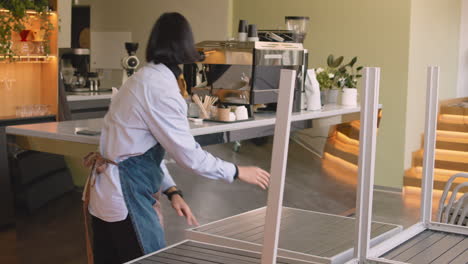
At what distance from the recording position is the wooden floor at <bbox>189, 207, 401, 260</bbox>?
214cm

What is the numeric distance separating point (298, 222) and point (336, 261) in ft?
1.81

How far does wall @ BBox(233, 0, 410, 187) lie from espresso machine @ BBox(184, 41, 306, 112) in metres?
3.06

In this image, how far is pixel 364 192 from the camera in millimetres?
1880

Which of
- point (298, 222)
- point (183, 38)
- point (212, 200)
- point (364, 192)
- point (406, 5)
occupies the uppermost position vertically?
point (406, 5)

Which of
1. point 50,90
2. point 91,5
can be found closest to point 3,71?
point 50,90

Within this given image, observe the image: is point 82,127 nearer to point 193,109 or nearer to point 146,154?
point 193,109

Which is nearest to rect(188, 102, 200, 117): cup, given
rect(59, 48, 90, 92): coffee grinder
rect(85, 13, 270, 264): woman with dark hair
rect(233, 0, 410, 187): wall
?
rect(85, 13, 270, 264): woman with dark hair

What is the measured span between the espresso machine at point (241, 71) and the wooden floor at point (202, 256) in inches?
93.5

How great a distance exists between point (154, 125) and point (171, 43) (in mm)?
327

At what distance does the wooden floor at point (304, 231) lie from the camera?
2.14m

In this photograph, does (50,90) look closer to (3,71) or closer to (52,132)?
(3,71)

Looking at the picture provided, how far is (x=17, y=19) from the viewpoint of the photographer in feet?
19.0

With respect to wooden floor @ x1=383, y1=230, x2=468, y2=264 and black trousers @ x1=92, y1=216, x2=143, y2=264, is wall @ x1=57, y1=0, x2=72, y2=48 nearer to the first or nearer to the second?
black trousers @ x1=92, y1=216, x2=143, y2=264


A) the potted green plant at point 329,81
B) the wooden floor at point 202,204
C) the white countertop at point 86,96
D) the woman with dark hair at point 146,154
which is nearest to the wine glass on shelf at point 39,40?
the white countertop at point 86,96
